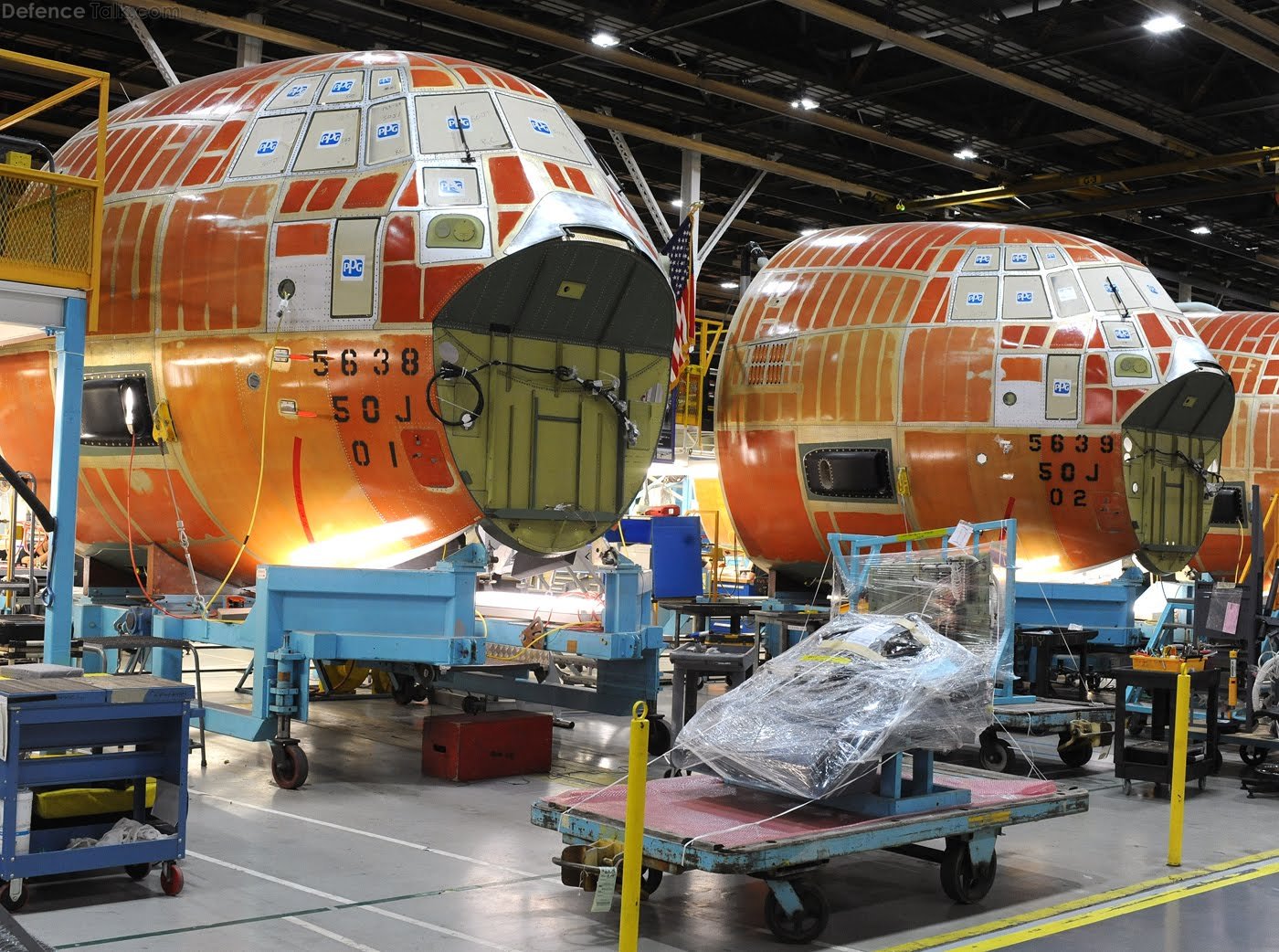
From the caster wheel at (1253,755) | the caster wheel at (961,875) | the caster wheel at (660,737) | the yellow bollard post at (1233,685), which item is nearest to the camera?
the caster wheel at (961,875)

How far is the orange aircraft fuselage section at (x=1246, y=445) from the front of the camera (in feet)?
67.5

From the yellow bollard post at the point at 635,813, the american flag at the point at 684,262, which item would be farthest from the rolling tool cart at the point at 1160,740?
the american flag at the point at 684,262

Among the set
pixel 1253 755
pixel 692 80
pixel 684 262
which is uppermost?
pixel 692 80

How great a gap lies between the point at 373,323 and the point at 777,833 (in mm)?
5259

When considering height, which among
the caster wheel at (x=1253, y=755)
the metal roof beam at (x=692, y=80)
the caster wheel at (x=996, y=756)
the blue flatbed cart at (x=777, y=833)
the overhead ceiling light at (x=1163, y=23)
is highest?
the overhead ceiling light at (x=1163, y=23)

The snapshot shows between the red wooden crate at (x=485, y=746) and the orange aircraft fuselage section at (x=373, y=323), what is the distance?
1365mm

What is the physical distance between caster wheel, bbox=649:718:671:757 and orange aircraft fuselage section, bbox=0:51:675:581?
1.68 metres

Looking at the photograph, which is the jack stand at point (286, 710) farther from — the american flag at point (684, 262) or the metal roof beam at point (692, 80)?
the metal roof beam at point (692, 80)

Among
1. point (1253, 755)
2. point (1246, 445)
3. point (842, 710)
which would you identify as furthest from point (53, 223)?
Result: point (1246, 445)

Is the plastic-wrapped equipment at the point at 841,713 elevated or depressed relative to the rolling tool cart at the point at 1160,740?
elevated

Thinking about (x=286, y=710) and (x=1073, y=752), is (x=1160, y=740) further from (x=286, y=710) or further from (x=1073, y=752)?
(x=286, y=710)

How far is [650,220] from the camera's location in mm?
33406

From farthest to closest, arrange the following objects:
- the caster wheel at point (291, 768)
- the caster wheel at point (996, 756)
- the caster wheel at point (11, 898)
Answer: the caster wheel at point (996, 756) < the caster wheel at point (291, 768) < the caster wheel at point (11, 898)

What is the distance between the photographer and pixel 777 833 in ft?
21.2
